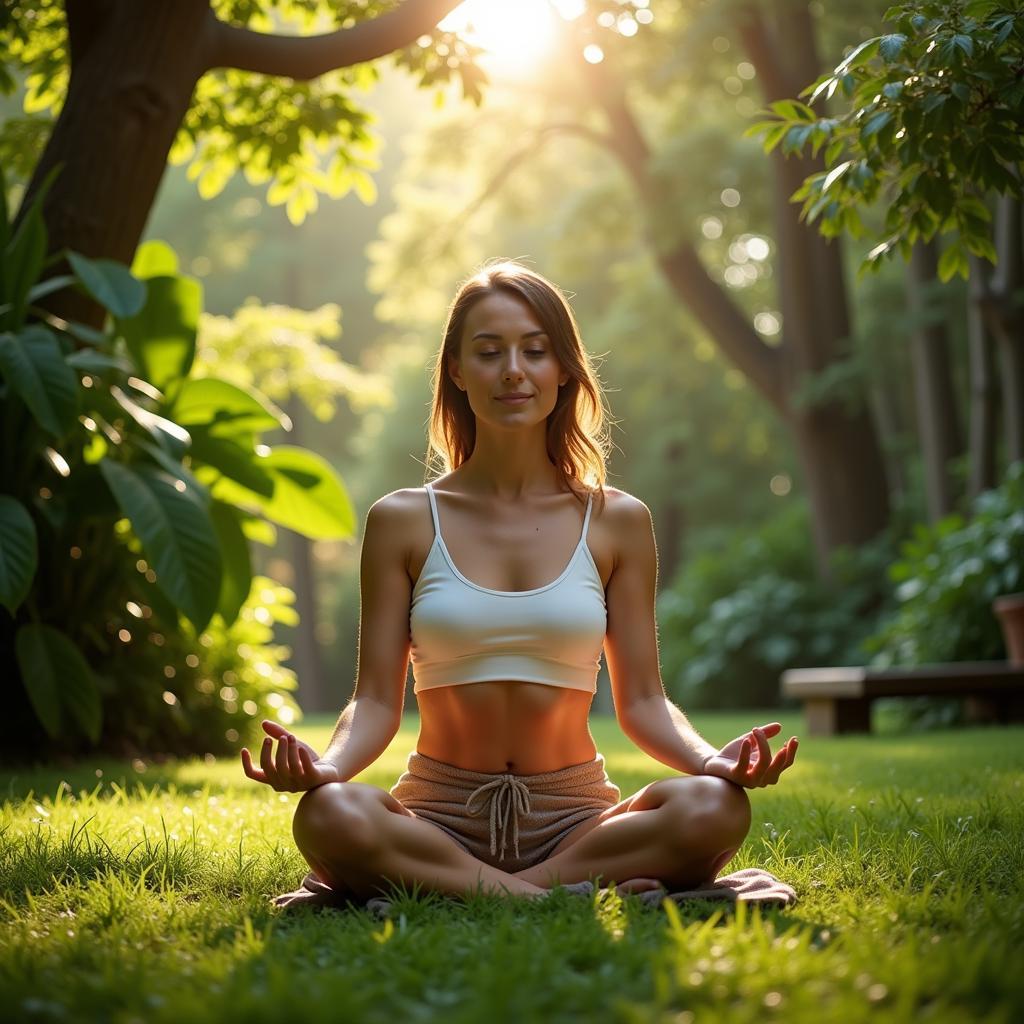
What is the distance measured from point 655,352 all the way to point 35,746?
51.9ft

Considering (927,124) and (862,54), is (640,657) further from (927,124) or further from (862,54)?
(862,54)

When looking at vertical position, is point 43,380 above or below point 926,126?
below

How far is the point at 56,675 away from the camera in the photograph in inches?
203

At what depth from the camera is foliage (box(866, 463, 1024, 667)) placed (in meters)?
8.41

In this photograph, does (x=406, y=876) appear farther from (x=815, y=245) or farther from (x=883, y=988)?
(x=815, y=245)

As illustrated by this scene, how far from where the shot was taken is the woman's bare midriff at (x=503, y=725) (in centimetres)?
Answer: 295

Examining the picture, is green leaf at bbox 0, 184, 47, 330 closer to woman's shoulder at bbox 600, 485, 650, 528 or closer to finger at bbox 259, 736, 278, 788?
woman's shoulder at bbox 600, 485, 650, 528

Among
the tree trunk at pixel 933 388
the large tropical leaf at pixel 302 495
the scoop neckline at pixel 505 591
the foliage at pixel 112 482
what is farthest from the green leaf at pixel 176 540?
the tree trunk at pixel 933 388

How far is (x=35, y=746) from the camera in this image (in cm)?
587

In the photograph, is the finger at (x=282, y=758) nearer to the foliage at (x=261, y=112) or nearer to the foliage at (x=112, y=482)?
the foliage at (x=112, y=482)

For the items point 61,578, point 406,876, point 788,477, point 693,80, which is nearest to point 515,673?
point 406,876

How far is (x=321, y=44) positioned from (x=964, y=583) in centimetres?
553

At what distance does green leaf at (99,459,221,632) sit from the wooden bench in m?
4.35

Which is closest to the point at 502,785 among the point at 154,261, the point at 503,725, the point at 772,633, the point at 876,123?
the point at 503,725
